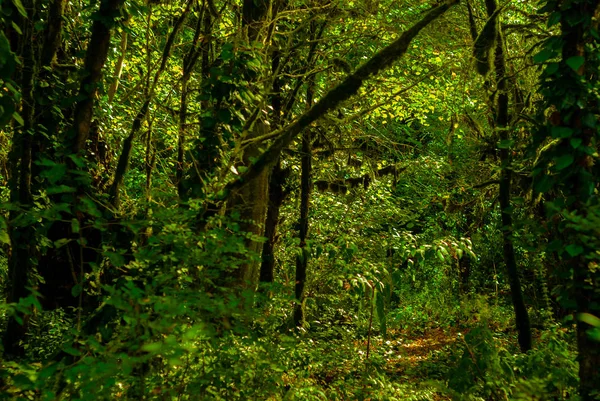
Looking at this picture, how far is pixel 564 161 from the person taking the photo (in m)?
3.83

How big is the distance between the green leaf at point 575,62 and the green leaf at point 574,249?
1271 mm

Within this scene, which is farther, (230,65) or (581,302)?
(230,65)

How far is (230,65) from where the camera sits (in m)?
5.40

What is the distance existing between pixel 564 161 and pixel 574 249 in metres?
0.69

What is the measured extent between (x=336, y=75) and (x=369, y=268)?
3343 millimetres

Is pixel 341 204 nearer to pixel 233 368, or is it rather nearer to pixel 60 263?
pixel 60 263

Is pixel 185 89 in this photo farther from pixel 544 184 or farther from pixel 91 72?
pixel 544 184

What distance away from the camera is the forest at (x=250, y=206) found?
137 inches

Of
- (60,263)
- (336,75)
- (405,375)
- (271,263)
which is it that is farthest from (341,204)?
(60,263)

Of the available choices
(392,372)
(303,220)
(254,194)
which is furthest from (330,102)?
(392,372)

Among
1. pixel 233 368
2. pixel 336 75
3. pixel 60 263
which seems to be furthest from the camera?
pixel 336 75

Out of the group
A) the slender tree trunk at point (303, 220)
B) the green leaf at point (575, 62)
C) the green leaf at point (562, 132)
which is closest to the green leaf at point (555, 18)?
the green leaf at point (575, 62)

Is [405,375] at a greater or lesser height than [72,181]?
lesser

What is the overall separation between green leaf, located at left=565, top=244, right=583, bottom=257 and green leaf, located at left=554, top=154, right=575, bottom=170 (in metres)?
0.61
